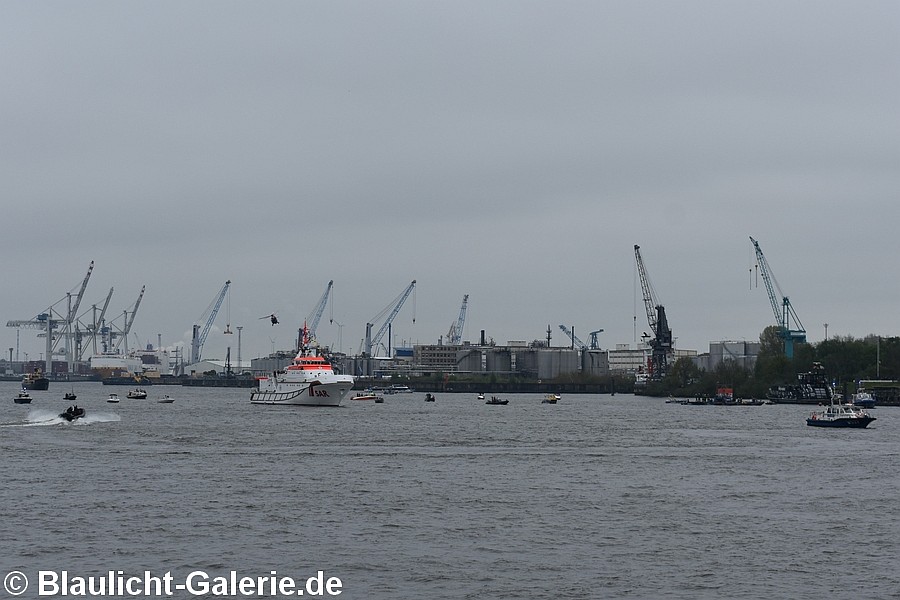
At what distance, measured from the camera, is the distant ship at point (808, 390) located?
16688 centimetres

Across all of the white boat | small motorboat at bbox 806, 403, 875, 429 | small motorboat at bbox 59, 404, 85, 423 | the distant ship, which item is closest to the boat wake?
small motorboat at bbox 59, 404, 85, 423

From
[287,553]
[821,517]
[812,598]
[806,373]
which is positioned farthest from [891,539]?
[806,373]

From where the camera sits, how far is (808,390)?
17175 centimetres

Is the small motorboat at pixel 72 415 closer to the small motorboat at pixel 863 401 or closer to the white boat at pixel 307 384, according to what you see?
the white boat at pixel 307 384

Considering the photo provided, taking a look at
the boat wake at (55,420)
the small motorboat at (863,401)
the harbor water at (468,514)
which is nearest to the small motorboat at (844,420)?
the harbor water at (468,514)

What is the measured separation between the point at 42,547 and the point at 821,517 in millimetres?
24461

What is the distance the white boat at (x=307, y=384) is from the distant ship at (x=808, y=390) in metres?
75.1

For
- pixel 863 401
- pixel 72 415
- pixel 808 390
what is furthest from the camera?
pixel 808 390

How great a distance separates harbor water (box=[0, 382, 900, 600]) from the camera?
1141 inches

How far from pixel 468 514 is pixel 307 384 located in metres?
85.8

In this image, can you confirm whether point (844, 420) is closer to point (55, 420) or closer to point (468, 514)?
point (55, 420)

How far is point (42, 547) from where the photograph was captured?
31781 millimetres

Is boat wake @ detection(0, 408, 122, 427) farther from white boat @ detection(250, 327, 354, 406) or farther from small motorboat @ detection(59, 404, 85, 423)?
white boat @ detection(250, 327, 354, 406)

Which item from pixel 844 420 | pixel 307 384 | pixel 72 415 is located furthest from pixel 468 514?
pixel 307 384
